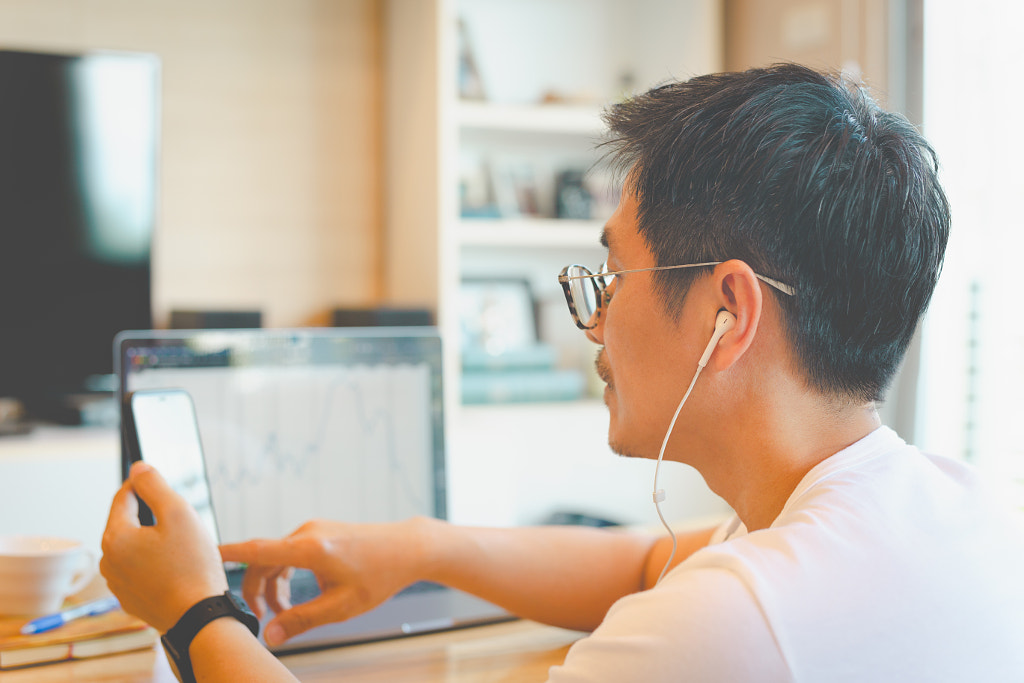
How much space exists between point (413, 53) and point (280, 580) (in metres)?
1.76

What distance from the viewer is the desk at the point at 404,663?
824 mm

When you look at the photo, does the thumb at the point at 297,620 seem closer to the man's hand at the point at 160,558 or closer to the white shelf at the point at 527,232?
→ the man's hand at the point at 160,558

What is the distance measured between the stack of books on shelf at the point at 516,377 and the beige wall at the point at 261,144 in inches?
19.5

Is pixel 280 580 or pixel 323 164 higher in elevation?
pixel 323 164

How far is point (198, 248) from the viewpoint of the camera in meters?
2.40

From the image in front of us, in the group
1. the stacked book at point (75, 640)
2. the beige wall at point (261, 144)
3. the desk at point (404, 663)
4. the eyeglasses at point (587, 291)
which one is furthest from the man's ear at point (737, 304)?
the beige wall at point (261, 144)

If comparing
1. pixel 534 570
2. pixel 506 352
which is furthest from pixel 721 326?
pixel 506 352

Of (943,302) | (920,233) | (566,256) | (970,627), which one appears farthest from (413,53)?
(970,627)

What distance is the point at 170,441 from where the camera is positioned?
2.97ft

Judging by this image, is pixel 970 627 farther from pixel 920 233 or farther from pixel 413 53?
pixel 413 53

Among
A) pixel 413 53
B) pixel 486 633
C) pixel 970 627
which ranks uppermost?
pixel 413 53

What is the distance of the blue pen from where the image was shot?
2.88ft

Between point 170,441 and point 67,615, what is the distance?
22cm

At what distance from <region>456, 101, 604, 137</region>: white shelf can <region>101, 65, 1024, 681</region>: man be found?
1475mm
